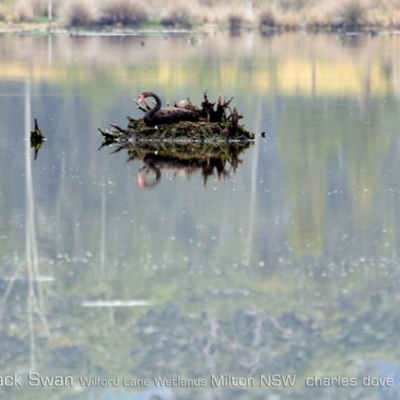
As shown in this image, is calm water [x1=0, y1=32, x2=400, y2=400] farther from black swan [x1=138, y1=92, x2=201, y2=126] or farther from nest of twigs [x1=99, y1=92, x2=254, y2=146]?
black swan [x1=138, y1=92, x2=201, y2=126]

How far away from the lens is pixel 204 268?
382 inches

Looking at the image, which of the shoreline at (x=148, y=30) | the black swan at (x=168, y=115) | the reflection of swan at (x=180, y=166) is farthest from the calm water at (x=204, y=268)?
the shoreline at (x=148, y=30)

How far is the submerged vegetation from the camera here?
57000 mm

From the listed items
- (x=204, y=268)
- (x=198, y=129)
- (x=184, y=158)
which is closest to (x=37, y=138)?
(x=198, y=129)

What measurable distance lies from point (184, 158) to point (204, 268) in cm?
535

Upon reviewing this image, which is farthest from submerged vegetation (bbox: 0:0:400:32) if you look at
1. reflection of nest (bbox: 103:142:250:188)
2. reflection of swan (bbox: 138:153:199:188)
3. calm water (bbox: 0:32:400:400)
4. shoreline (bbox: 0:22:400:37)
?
reflection of swan (bbox: 138:153:199:188)

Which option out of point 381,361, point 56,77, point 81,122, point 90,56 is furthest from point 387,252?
point 90,56

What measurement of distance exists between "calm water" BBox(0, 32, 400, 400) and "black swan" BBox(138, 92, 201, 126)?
0.62 meters

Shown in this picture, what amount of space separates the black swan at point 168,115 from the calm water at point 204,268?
0.62 meters

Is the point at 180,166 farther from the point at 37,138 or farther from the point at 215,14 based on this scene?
Result: the point at 215,14

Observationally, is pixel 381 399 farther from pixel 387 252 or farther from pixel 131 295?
pixel 387 252

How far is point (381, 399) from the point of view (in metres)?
7.08

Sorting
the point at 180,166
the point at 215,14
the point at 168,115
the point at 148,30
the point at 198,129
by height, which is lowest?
the point at 180,166

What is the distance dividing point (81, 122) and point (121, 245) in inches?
369
